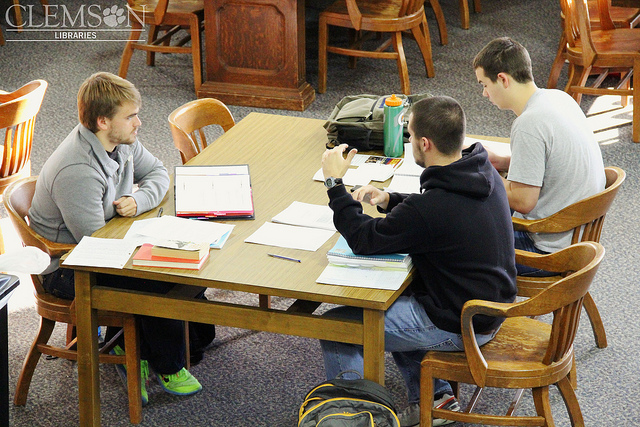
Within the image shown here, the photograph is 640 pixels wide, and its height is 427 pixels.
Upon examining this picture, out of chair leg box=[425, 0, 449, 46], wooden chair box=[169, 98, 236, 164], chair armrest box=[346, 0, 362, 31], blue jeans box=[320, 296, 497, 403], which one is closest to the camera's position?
blue jeans box=[320, 296, 497, 403]

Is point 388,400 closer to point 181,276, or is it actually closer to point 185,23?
point 181,276

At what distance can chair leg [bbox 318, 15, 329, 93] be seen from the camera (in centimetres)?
524

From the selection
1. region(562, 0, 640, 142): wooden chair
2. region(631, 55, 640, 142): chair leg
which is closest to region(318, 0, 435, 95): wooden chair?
region(562, 0, 640, 142): wooden chair

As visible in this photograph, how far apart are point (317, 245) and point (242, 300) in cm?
Answer: 103

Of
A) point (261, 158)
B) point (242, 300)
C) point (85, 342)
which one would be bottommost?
point (242, 300)

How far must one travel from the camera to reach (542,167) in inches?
105

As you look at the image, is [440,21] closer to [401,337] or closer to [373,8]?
[373,8]

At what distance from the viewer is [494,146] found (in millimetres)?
3064

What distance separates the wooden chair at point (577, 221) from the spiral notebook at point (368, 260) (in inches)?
23.5

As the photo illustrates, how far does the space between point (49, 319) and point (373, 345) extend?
1118mm

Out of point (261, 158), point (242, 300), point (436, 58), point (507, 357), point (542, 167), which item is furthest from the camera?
point (436, 58)

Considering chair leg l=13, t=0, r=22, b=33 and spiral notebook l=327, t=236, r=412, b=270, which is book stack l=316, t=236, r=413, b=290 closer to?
spiral notebook l=327, t=236, r=412, b=270

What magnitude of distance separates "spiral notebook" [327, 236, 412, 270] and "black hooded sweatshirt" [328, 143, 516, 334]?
0.8 inches

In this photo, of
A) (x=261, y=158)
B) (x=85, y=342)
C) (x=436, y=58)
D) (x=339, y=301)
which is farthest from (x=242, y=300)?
(x=436, y=58)
